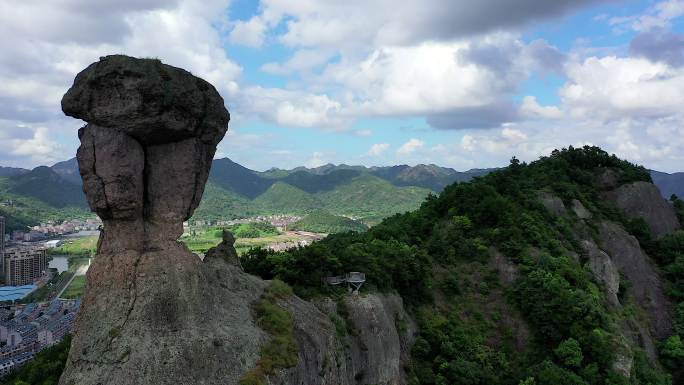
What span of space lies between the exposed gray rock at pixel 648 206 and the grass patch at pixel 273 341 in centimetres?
4480

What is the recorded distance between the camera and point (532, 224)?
3903 cm

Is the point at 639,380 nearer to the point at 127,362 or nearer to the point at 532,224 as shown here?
the point at 532,224

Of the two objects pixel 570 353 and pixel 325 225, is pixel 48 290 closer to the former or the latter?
pixel 325 225

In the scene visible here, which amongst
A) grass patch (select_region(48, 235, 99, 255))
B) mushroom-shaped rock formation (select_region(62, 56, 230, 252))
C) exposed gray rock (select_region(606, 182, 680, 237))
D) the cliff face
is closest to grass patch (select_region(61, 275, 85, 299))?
grass patch (select_region(48, 235, 99, 255))

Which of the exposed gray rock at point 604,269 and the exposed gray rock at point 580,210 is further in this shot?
the exposed gray rock at point 580,210

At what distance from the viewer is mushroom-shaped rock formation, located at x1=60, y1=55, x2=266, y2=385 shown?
13.1 meters

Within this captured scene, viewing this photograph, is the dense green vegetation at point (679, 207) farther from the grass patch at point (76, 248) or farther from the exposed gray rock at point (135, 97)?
the grass patch at point (76, 248)

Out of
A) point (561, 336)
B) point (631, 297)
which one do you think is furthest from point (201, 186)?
point (631, 297)

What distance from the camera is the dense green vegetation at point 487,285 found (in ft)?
86.1

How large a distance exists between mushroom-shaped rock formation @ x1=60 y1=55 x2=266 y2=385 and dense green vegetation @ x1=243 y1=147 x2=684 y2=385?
8.64 meters

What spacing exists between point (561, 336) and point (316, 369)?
2037cm

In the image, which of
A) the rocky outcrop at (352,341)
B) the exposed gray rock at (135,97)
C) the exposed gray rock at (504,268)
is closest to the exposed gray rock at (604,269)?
the exposed gray rock at (504,268)

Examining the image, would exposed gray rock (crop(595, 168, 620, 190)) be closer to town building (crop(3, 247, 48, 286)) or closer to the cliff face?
the cliff face

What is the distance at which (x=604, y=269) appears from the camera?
38375 millimetres
